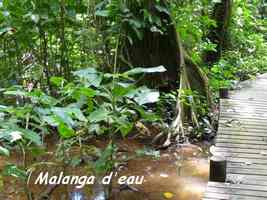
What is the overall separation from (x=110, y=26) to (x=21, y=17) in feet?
4.28

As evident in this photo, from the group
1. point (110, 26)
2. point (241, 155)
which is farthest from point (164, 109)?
point (241, 155)

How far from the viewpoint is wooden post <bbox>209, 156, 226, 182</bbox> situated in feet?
12.4

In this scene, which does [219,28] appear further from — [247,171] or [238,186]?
[238,186]

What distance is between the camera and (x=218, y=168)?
3824 millimetres

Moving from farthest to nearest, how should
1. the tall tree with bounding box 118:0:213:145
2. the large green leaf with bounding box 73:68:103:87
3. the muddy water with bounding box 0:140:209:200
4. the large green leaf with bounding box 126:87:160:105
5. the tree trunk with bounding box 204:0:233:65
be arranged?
1. the tree trunk with bounding box 204:0:233:65
2. the tall tree with bounding box 118:0:213:145
3. the muddy water with bounding box 0:140:209:200
4. the large green leaf with bounding box 73:68:103:87
5. the large green leaf with bounding box 126:87:160:105

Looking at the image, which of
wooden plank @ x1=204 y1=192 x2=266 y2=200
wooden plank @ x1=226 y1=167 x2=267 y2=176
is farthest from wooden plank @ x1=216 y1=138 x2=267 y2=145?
wooden plank @ x1=204 y1=192 x2=266 y2=200

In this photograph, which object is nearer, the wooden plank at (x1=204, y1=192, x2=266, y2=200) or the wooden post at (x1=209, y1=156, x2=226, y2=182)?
the wooden plank at (x1=204, y1=192, x2=266, y2=200)

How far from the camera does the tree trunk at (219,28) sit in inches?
382

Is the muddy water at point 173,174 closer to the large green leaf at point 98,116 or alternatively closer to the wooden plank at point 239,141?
the wooden plank at point 239,141

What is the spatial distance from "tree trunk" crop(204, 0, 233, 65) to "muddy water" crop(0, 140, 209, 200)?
15.5ft

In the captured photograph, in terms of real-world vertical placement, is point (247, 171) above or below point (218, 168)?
below

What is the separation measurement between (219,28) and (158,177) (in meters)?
6.12

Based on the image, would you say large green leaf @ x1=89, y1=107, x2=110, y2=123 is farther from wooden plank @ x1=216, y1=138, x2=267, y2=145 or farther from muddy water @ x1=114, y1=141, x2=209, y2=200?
wooden plank @ x1=216, y1=138, x2=267, y2=145

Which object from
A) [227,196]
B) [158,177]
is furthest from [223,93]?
[227,196]
